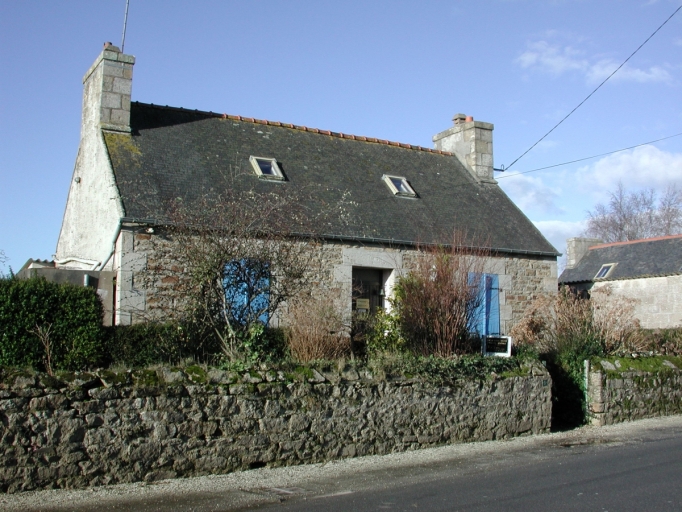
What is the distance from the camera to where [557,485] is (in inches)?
274

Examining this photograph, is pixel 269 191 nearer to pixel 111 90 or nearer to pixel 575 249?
pixel 111 90

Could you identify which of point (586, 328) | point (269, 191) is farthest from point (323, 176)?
point (586, 328)

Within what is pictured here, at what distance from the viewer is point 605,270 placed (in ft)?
78.5

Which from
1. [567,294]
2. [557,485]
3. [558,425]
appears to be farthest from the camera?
[567,294]

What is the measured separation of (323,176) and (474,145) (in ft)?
18.5

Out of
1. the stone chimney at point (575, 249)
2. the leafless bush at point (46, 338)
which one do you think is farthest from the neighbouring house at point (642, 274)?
the leafless bush at point (46, 338)

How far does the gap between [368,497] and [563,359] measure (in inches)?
242

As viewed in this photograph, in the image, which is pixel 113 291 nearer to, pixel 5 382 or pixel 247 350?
pixel 247 350

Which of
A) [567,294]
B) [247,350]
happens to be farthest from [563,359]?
[247,350]

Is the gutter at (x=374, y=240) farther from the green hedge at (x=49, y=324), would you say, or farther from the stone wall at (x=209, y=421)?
the stone wall at (x=209, y=421)

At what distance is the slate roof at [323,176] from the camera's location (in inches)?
551

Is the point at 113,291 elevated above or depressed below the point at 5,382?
above

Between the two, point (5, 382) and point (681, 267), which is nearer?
point (5, 382)

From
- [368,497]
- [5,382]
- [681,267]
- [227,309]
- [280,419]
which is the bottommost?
[368,497]
